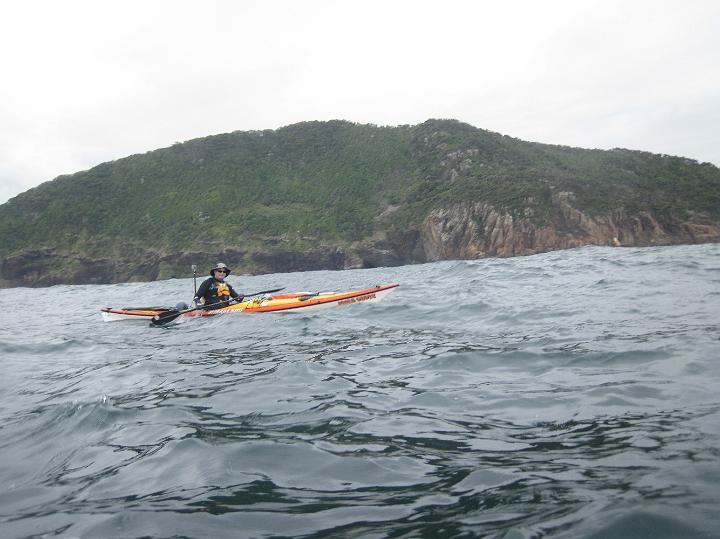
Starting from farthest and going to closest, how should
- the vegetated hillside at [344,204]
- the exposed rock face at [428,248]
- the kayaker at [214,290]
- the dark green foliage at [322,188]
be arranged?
1. the dark green foliage at [322,188]
2. the vegetated hillside at [344,204]
3. the exposed rock face at [428,248]
4. the kayaker at [214,290]

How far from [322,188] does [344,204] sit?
8325mm

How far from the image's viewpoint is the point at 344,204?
78062 mm

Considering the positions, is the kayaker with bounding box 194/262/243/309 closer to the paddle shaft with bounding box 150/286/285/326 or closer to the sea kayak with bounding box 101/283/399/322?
the paddle shaft with bounding box 150/286/285/326

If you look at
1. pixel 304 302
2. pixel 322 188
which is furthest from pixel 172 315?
pixel 322 188

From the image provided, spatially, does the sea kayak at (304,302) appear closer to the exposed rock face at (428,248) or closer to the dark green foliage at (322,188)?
the exposed rock face at (428,248)

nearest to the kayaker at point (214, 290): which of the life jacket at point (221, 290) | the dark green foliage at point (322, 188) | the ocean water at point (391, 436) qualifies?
the life jacket at point (221, 290)

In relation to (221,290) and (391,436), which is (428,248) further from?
(391,436)

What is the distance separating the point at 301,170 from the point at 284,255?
27156 mm

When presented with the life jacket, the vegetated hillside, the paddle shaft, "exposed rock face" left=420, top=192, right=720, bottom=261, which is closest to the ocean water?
the paddle shaft

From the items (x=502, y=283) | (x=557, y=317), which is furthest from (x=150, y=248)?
(x=557, y=317)

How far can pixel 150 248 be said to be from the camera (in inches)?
2916

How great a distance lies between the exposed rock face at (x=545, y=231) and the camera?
52.1 m

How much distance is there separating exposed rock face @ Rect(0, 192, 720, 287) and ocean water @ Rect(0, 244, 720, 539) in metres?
49.7

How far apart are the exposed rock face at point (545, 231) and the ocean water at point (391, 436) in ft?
161
